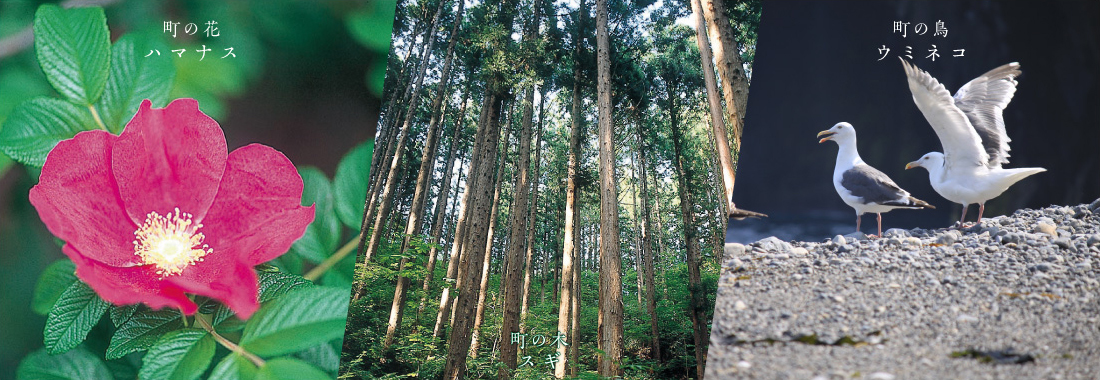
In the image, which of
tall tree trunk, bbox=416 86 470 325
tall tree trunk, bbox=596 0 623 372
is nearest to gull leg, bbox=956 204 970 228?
tall tree trunk, bbox=596 0 623 372

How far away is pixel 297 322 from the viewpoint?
195 cm

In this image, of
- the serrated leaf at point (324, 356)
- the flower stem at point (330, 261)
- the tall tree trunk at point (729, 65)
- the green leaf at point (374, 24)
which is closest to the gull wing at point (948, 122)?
the tall tree trunk at point (729, 65)

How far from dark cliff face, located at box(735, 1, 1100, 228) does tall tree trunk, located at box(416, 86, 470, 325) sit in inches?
49.6

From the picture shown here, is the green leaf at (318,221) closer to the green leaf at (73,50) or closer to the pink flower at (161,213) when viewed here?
the pink flower at (161,213)

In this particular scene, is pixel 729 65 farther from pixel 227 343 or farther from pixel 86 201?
pixel 86 201

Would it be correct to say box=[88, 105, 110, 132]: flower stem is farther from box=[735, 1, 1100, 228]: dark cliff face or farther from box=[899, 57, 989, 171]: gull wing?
box=[899, 57, 989, 171]: gull wing

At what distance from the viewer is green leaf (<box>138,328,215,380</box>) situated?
183cm

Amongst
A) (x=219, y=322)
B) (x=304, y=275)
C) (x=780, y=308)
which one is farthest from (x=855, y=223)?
(x=219, y=322)

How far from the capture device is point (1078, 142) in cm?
188

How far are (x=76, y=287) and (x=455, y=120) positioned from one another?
4.80 ft

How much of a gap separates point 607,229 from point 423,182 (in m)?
0.87

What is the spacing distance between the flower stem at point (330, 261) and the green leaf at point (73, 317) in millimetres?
616

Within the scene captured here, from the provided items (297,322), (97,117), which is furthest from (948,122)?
(97,117)

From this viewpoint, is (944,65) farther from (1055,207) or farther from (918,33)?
(1055,207)
